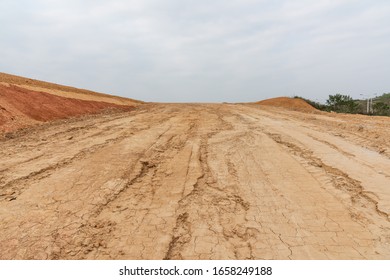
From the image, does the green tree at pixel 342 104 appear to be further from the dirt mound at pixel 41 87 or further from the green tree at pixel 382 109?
the dirt mound at pixel 41 87

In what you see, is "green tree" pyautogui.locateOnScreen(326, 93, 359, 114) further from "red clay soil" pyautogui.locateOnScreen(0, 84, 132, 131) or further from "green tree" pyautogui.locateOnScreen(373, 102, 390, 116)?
"red clay soil" pyautogui.locateOnScreen(0, 84, 132, 131)

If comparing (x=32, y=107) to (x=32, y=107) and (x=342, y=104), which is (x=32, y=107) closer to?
(x=32, y=107)

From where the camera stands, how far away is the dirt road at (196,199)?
2.82 metres

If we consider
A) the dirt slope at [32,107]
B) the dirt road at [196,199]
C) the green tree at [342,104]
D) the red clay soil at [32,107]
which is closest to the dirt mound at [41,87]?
the dirt slope at [32,107]

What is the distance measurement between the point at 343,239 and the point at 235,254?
103 centimetres

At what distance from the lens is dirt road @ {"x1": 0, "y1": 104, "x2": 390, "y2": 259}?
2.82 m

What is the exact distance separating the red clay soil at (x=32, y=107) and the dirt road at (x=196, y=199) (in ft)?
11.2

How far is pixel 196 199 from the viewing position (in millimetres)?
3760

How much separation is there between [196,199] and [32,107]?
31.5 ft

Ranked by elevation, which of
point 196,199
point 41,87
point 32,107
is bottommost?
point 196,199

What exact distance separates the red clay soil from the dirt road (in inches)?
134

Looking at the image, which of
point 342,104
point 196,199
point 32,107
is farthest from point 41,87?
point 342,104

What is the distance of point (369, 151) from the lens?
5855 millimetres

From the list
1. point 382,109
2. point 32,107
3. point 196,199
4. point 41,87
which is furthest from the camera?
point 382,109
